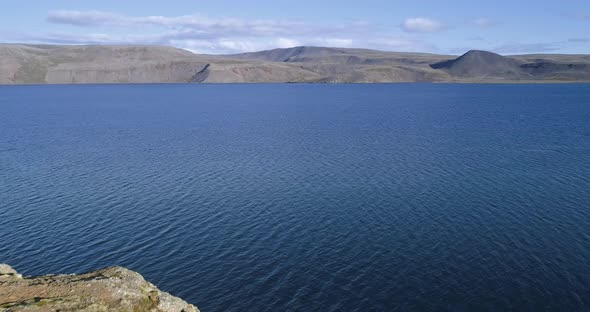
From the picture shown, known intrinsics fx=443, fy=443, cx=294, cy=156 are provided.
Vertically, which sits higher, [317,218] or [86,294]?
[86,294]

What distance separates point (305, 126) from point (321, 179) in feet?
229

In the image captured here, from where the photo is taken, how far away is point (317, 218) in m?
60.2

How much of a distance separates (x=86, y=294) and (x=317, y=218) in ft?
115

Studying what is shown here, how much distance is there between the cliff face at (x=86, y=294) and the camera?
2772 centimetres

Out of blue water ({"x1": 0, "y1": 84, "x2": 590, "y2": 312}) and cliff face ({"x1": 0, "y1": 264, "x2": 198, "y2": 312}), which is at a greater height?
cliff face ({"x1": 0, "y1": 264, "x2": 198, "y2": 312})

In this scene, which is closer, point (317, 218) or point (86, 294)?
point (86, 294)

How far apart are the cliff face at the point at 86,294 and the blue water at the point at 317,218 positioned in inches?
350

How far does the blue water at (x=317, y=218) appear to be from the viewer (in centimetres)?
4256

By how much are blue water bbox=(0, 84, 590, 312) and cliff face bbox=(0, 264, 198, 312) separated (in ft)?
29.2

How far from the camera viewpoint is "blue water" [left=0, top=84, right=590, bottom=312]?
42562mm

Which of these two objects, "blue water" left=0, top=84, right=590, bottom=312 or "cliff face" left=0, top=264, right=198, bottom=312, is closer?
"cliff face" left=0, top=264, right=198, bottom=312

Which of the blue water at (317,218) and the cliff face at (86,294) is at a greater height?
the cliff face at (86,294)

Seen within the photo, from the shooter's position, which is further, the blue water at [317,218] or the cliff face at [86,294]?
the blue water at [317,218]

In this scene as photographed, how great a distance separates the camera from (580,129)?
130250 mm
